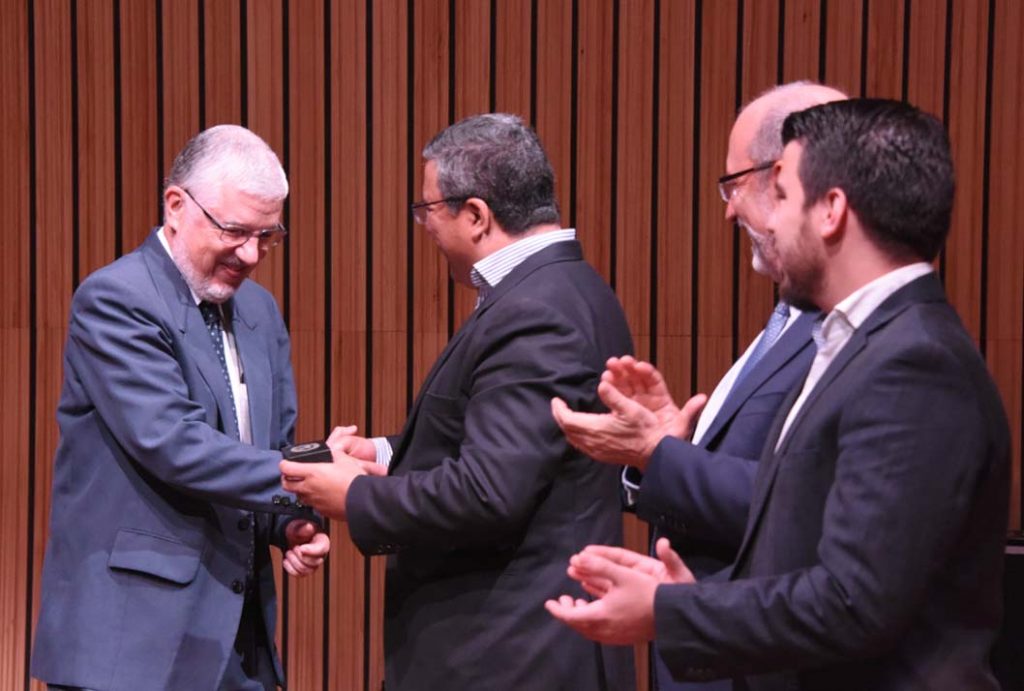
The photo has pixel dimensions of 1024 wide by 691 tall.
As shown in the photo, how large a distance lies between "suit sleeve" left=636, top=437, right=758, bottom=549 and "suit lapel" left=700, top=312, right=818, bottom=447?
0.29ft

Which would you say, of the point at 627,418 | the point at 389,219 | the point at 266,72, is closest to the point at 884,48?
the point at 389,219

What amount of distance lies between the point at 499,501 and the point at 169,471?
0.69m

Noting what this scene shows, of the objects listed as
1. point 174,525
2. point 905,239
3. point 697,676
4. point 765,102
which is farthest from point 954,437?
point 174,525

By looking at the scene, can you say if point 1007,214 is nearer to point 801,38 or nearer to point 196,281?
point 801,38

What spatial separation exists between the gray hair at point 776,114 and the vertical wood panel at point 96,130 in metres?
2.72

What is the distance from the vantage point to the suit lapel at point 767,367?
2061 mm

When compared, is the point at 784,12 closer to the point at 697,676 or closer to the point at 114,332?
the point at 114,332

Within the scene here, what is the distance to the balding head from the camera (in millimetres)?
2135

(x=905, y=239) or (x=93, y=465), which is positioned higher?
(x=905, y=239)

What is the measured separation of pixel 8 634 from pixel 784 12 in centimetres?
341

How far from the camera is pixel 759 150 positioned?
2168 millimetres

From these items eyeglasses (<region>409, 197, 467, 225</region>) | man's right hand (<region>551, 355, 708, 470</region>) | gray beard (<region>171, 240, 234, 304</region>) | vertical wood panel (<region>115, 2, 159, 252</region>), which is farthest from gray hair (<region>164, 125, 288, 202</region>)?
vertical wood panel (<region>115, 2, 159, 252</region>)

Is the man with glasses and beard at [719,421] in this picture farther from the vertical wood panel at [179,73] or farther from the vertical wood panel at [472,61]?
the vertical wood panel at [179,73]

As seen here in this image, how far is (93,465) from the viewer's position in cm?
248
